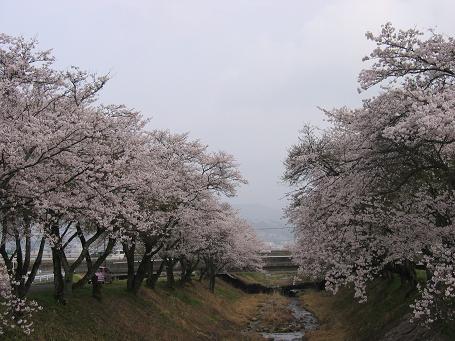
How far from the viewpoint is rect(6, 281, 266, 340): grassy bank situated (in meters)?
20.7

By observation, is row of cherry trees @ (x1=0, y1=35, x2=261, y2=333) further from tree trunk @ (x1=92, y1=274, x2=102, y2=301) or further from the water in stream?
the water in stream

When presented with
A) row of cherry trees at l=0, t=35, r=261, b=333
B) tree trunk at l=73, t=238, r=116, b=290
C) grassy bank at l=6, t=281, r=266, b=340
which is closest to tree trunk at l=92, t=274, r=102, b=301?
grassy bank at l=6, t=281, r=266, b=340

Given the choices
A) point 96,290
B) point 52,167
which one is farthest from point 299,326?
point 52,167

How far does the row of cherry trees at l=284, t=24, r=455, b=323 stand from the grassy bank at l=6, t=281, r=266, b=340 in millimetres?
10909

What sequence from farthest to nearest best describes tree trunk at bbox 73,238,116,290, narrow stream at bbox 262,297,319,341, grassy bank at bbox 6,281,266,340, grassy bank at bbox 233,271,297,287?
grassy bank at bbox 233,271,297,287
narrow stream at bbox 262,297,319,341
tree trunk at bbox 73,238,116,290
grassy bank at bbox 6,281,266,340

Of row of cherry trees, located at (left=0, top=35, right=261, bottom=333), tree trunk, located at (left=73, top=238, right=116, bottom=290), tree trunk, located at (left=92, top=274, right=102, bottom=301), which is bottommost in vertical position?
tree trunk, located at (left=92, top=274, right=102, bottom=301)

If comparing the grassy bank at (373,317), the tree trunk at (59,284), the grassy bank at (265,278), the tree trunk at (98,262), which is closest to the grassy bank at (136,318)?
the tree trunk at (59,284)

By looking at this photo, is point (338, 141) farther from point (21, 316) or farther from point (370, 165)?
point (21, 316)

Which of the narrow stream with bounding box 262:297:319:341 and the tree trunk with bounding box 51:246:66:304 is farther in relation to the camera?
the narrow stream with bounding box 262:297:319:341

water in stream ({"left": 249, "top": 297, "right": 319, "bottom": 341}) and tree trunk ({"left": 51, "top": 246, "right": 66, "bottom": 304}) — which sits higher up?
tree trunk ({"left": 51, "top": 246, "right": 66, "bottom": 304})

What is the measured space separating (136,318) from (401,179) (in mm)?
18045

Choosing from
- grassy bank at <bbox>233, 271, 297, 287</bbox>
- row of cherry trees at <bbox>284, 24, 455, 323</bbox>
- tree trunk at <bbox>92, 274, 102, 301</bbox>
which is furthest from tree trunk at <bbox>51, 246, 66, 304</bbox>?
grassy bank at <bbox>233, 271, 297, 287</bbox>

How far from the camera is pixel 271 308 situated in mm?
52406

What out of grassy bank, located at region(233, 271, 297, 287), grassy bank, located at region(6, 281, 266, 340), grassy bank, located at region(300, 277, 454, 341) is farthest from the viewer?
grassy bank, located at region(233, 271, 297, 287)
